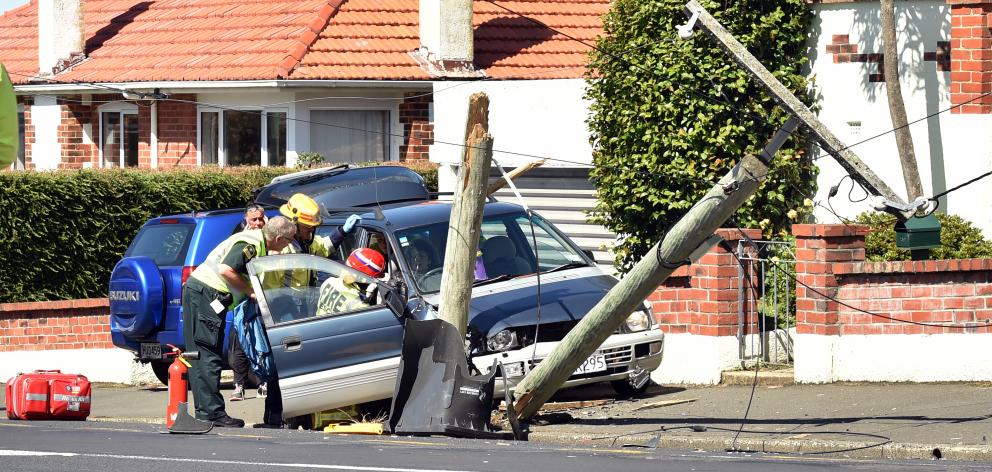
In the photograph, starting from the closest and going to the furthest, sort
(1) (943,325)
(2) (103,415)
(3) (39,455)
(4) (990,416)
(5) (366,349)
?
(3) (39,455)
(4) (990,416)
(5) (366,349)
(1) (943,325)
(2) (103,415)

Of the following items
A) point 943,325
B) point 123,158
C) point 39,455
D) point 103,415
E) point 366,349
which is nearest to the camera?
point 39,455

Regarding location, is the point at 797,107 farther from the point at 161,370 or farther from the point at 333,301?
the point at 161,370

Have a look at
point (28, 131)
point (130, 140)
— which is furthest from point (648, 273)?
point (28, 131)

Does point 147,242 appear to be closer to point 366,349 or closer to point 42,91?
point 366,349

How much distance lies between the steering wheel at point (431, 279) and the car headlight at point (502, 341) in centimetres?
101

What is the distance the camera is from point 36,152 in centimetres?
2631

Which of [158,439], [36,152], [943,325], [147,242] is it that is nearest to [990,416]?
[943,325]

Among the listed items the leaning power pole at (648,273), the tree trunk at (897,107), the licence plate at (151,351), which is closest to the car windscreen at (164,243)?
the licence plate at (151,351)

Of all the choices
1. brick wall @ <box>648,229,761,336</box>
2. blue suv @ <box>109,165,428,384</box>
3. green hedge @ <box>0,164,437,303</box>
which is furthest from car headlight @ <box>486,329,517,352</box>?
green hedge @ <box>0,164,437,303</box>

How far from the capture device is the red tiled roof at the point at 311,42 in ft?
75.5

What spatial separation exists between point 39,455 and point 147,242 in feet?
20.6

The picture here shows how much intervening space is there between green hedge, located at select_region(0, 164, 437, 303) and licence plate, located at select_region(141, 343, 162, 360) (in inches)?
158

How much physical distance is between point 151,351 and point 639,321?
4.99m

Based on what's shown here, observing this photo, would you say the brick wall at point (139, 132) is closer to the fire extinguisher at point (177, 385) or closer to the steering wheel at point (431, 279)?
the steering wheel at point (431, 279)
